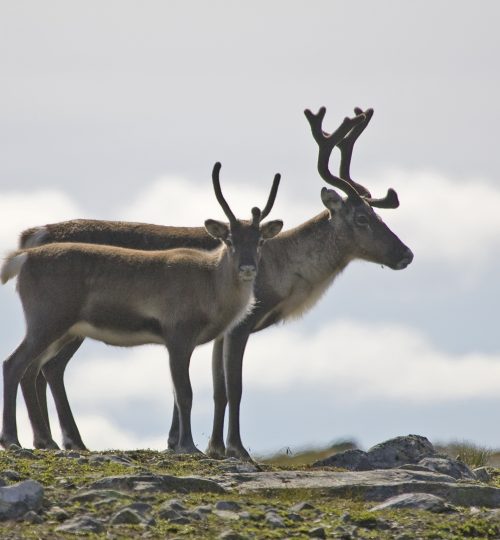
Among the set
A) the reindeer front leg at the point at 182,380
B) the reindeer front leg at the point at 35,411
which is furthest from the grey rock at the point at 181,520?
the reindeer front leg at the point at 35,411

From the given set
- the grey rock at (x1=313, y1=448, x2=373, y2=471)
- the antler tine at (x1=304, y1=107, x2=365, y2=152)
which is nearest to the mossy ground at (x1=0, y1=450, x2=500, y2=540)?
the grey rock at (x1=313, y1=448, x2=373, y2=471)

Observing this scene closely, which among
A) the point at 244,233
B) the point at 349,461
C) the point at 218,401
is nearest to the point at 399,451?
the point at 349,461

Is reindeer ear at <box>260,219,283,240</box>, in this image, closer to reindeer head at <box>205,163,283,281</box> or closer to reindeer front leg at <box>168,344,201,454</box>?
reindeer head at <box>205,163,283,281</box>

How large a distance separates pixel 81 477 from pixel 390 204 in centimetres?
871

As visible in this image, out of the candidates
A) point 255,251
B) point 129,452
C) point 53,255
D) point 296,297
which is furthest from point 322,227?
point 129,452

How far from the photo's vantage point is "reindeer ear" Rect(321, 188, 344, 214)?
54.0 ft

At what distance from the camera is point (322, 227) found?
16578 millimetres

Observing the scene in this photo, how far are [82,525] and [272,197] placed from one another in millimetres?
7151

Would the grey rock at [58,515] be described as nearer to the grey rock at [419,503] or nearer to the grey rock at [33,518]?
the grey rock at [33,518]

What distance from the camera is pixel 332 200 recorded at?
16484 mm

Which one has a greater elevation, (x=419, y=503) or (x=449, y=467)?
(x=449, y=467)

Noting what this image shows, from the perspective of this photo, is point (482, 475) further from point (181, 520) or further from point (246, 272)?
point (181, 520)

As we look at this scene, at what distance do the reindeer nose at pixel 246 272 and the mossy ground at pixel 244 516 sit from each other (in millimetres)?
3637

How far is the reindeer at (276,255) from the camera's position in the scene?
14.8 metres
